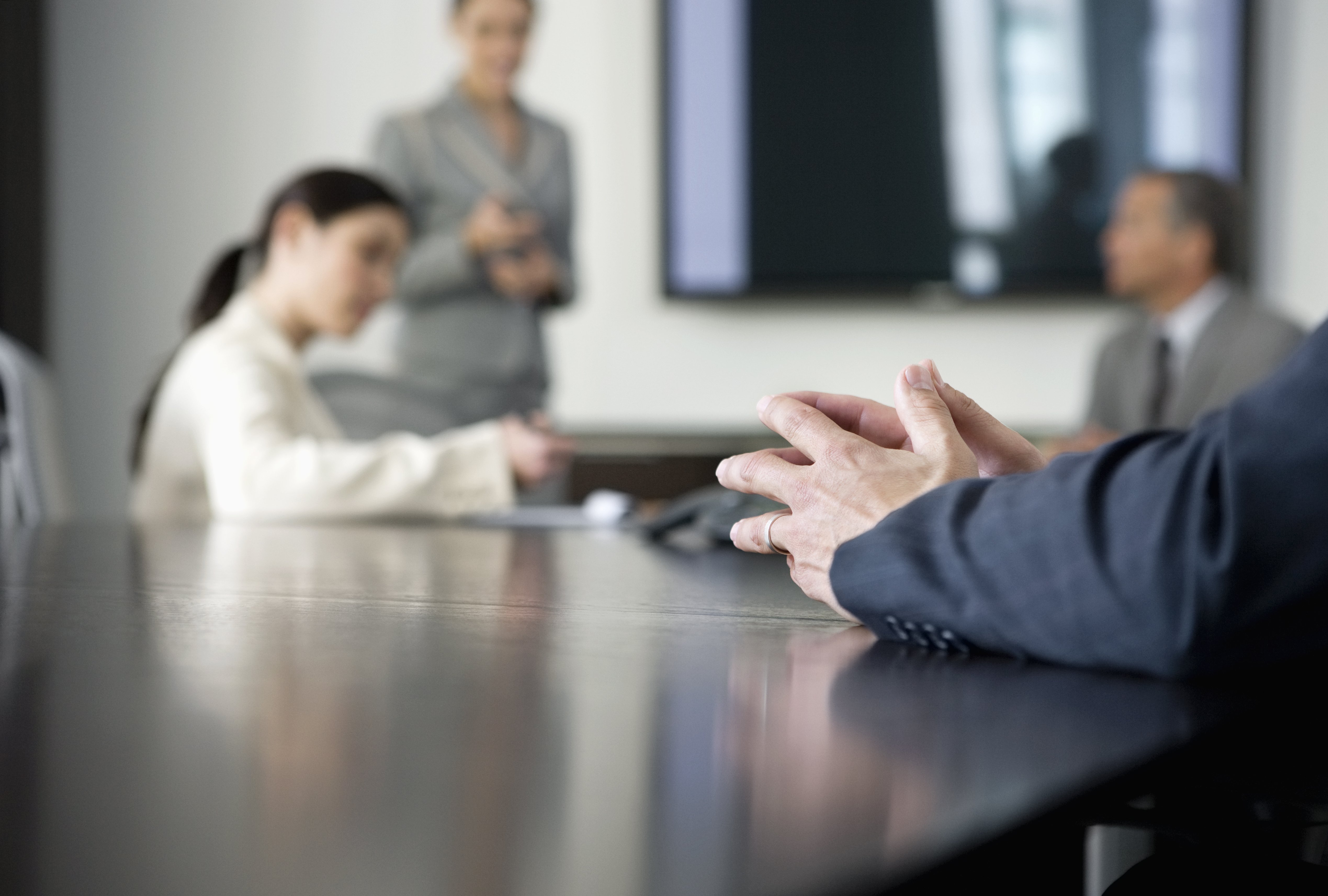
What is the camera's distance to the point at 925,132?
13.0 ft

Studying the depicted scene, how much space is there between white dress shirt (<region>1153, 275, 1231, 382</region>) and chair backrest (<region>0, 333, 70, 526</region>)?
7.98ft

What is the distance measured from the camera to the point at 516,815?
349mm

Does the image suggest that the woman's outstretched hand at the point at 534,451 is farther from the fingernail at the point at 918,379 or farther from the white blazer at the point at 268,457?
the fingernail at the point at 918,379

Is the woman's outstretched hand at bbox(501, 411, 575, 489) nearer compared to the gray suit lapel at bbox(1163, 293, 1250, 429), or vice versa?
the woman's outstretched hand at bbox(501, 411, 575, 489)

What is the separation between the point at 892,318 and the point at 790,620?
3.41m

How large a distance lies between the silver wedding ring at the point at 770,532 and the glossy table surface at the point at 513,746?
0.04m

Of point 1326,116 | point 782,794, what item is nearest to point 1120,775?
point 782,794

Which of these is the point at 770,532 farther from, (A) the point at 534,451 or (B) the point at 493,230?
(B) the point at 493,230

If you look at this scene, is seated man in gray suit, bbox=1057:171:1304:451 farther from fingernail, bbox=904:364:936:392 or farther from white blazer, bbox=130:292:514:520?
fingernail, bbox=904:364:936:392

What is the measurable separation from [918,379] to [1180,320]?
9.40 ft

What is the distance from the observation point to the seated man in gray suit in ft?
9.83

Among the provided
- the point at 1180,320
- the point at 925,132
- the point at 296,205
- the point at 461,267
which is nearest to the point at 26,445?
the point at 296,205

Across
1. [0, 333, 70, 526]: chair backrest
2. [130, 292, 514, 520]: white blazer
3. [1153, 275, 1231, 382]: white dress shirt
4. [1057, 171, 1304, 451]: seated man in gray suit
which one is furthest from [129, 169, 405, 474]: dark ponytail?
[1153, 275, 1231, 382]: white dress shirt

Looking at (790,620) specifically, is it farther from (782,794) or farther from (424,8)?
(424,8)
